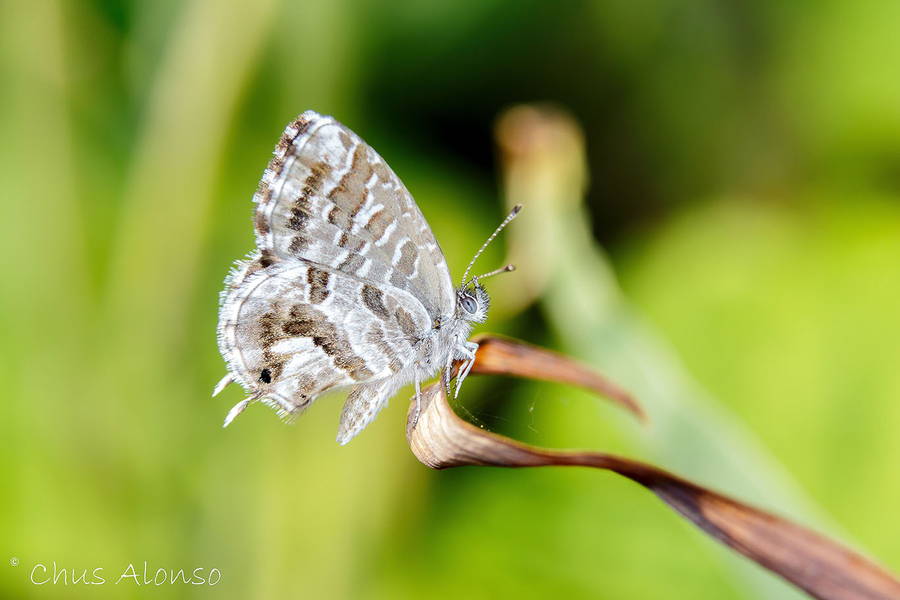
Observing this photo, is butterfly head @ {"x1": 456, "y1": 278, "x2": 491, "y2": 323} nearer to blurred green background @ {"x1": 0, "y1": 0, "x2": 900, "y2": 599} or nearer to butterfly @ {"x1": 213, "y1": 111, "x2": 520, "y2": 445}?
butterfly @ {"x1": 213, "y1": 111, "x2": 520, "y2": 445}

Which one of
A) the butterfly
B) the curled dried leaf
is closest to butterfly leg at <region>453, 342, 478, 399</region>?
the butterfly

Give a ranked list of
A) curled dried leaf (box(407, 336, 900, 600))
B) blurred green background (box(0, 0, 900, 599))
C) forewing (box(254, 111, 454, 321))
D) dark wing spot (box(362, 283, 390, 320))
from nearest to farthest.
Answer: curled dried leaf (box(407, 336, 900, 600)) < forewing (box(254, 111, 454, 321)) < dark wing spot (box(362, 283, 390, 320)) < blurred green background (box(0, 0, 900, 599))

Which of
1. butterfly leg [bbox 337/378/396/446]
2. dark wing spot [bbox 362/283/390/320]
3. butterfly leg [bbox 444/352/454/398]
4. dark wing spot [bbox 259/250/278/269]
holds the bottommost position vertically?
butterfly leg [bbox 337/378/396/446]

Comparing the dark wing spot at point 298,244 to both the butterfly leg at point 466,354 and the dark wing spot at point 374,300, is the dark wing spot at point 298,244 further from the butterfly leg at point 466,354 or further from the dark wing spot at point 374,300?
the butterfly leg at point 466,354

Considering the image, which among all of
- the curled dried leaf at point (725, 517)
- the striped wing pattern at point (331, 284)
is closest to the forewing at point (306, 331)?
the striped wing pattern at point (331, 284)

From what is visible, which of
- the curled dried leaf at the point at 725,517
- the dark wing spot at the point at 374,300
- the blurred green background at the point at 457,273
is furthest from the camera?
the blurred green background at the point at 457,273

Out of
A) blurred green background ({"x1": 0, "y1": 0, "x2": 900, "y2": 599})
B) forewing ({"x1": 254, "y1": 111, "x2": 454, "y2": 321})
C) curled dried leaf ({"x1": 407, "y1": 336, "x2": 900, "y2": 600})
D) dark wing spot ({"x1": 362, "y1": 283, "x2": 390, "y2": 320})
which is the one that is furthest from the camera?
blurred green background ({"x1": 0, "y1": 0, "x2": 900, "y2": 599})

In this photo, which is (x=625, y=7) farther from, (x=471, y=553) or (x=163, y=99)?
(x=471, y=553)
